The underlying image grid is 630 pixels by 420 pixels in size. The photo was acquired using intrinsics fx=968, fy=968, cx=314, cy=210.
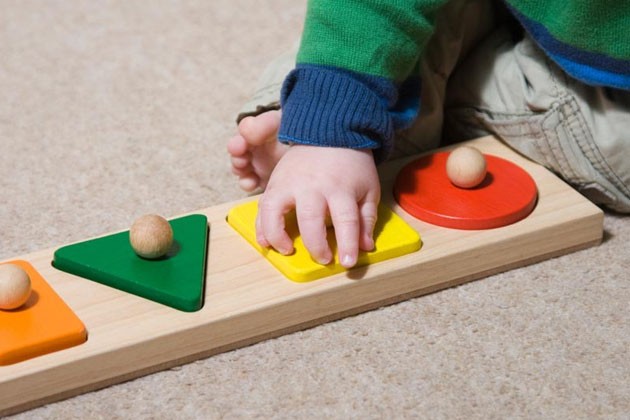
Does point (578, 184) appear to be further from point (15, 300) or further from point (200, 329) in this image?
point (15, 300)

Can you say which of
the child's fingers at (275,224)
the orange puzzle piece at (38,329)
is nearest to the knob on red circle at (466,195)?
the child's fingers at (275,224)

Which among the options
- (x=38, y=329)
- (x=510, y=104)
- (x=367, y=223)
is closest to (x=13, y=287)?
(x=38, y=329)

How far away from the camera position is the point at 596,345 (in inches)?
27.7

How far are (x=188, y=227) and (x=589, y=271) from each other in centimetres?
32

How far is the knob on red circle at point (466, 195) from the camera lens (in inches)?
30.6

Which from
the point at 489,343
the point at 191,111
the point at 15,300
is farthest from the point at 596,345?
the point at 191,111

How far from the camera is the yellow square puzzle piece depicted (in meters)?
0.72

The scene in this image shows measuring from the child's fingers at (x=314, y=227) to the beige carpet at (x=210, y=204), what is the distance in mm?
55

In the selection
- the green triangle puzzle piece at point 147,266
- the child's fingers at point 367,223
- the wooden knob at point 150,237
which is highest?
the wooden knob at point 150,237

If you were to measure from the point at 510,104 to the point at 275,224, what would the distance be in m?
0.31

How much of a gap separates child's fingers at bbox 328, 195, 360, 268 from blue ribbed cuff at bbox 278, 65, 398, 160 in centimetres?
7

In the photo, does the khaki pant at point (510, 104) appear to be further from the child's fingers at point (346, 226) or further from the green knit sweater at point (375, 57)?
the child's fingers at point (346, 226)

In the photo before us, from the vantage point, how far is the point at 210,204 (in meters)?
0.90

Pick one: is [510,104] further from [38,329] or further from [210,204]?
[38,329]
